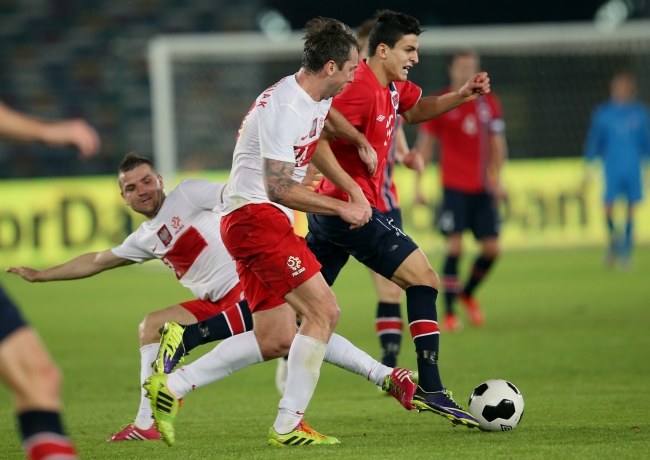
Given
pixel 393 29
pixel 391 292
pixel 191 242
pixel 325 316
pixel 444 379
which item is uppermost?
pixel 393 29

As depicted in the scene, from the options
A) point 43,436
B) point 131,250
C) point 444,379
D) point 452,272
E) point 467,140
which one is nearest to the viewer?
point 43,436

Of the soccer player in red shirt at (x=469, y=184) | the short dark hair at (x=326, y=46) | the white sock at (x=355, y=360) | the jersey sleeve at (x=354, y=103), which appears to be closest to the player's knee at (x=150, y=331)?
the white sock at (x=355, y=360)

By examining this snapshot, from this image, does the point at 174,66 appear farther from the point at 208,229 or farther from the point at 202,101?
the point at 208,229

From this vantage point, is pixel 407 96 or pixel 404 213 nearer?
pixel 407 96

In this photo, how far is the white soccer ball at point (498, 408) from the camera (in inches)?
245

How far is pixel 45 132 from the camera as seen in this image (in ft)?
13.4

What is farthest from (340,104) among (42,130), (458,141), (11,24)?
(11,24)

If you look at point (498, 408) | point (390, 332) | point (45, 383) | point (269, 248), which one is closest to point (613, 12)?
point (390, 332)

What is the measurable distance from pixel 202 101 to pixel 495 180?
880 cm

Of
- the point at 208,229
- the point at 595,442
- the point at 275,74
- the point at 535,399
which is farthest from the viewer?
the point at 275,74

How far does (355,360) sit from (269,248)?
923 mm

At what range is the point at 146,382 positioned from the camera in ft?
20.0

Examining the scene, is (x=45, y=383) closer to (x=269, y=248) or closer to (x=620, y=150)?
(x=269, y=248)

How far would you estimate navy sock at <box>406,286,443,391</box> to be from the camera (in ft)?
21.0
